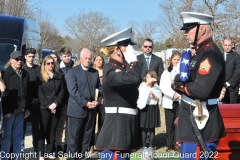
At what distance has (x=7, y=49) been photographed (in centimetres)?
Result: 1059

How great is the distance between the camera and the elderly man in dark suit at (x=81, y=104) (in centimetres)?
693

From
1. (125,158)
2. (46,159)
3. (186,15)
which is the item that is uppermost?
(186,15)

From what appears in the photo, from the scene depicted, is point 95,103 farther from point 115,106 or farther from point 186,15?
point 186,15

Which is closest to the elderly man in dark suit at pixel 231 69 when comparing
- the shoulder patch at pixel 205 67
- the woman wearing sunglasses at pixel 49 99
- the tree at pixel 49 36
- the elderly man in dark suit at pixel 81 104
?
the elderly man in dark suit at pixel 81 104

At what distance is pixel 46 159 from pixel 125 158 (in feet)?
10.6

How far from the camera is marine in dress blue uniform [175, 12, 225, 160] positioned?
373 centimetres

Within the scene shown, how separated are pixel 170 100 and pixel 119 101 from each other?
12.2 ft

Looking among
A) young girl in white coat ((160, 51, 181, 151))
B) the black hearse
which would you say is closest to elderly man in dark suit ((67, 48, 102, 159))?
young girl in white coat ((160, 51, 181, 151))

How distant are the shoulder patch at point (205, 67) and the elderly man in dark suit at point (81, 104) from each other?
341cm

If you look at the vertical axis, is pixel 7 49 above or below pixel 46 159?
above

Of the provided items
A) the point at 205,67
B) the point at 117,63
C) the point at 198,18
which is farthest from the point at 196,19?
the point at 117,63

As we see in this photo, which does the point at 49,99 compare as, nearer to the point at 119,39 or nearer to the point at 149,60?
Answer: the point at 149,60

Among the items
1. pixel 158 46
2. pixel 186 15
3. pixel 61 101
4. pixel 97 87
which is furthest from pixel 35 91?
pixel 158 46

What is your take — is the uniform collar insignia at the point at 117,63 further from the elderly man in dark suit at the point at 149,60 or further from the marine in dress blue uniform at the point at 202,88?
the elderly man in dark suit at the point at 149,60
